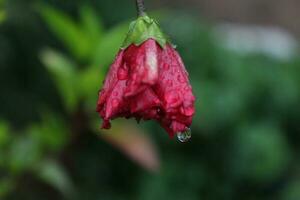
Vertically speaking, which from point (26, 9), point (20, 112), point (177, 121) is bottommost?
point (177, 121)

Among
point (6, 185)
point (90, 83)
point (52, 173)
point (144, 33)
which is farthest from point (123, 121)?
point (144, 33)

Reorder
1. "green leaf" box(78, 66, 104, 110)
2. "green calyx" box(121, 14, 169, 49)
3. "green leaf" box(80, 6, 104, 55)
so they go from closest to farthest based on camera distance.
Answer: "green calyx" box(121, 14, 169, 49) < "green leaf" box(78, 66, 104, 110) < "green leaf" box(80, 6, 104, 55)

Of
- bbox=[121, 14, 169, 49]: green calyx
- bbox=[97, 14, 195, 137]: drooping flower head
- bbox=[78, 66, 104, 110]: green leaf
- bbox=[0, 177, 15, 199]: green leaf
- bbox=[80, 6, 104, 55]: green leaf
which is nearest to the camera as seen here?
bbox=[97, 14, 195, 137]: drooping flower head

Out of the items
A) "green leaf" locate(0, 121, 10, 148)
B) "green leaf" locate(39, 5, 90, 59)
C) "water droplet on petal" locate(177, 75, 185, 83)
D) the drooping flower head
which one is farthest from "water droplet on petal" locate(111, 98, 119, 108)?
"green leaf" locate(39, 5, 90, 59)

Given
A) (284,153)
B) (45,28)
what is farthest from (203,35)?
(45,28)

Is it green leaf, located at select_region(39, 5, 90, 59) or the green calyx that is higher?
green leaf, located at select_region(39, 5, 90, 59)

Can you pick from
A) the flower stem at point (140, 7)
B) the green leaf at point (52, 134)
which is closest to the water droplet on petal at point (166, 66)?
the flower stem at point (140, 7)

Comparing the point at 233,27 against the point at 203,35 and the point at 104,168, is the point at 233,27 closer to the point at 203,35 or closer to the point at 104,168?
the point at 203,35

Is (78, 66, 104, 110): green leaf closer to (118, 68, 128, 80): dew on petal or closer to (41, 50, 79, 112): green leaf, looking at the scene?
(41, 50, 79, 112): green leaf
